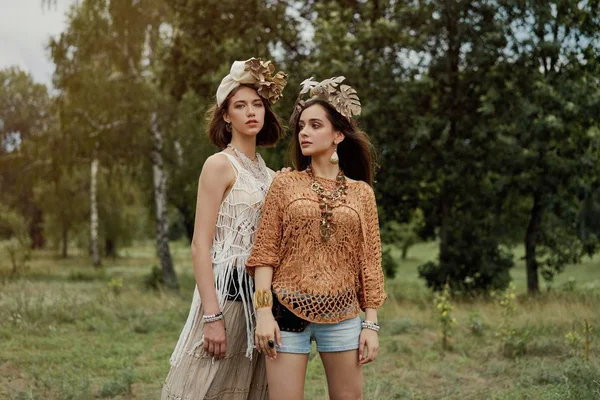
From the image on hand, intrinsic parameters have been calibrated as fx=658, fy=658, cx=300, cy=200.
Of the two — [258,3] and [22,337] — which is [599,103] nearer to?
[258,3]

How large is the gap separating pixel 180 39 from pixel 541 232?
31.1 ft

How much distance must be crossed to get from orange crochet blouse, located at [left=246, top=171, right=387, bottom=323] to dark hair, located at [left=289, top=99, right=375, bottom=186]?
0.23 meters

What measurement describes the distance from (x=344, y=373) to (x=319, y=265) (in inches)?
19.1

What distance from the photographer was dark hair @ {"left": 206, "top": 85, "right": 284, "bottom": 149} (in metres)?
3.37

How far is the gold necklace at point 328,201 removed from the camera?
9.55 ft

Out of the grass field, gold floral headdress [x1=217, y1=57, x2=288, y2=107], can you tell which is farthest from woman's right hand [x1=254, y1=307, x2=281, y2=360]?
the grass field

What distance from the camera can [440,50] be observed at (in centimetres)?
1327

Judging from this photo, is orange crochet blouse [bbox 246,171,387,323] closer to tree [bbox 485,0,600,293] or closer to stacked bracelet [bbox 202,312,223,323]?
stacked bracelet [bbox 202,312,223,323]

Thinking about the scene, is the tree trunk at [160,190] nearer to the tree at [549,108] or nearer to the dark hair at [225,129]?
the tree at [549,108]

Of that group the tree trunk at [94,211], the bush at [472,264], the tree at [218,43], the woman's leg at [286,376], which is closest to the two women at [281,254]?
the woman's leg at [286,376]

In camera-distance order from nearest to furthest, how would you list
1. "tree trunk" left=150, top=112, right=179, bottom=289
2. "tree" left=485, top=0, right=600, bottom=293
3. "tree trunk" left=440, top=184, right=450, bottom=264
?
1. "tree" left=485, top=0, right=600, bottom=293
2. "tree trunk" left=440, top=184, right=450, bottom=264
3. "tree trunk" left=150, top=112, right=179, bottom=289

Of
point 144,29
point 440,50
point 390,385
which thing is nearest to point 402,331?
point 390,385

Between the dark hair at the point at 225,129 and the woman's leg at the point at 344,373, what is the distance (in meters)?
1.23

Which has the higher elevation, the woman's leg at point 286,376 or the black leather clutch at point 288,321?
the black leather clutch at point 288,321
